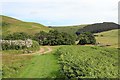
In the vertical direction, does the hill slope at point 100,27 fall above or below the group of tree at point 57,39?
above

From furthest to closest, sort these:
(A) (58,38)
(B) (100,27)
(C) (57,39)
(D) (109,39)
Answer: (B) (100,27)
(D) (109,39)
(A) (58,38)
(C) (57,39)

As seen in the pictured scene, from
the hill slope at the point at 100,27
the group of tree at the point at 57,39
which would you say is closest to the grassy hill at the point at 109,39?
the group of tree at the point at 57,39

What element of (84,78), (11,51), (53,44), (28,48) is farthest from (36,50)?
(84,78)

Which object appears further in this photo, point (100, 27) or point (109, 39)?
point (100, 27)

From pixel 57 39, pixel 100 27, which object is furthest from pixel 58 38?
pixel 100 27

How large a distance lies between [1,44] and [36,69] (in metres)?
21.6

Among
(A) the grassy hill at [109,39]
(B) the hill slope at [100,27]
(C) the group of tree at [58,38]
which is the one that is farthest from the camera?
(B) the hill slope at [100,27]

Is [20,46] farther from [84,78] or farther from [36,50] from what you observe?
[84,78]

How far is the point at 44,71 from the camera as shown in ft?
96.1

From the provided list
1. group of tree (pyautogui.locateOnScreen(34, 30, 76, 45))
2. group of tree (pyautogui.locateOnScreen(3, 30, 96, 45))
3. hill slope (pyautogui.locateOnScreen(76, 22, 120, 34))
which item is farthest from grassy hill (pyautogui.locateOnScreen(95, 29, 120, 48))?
hill slope (pyautogui.locateOnScreen(76, 22, 120, 34))

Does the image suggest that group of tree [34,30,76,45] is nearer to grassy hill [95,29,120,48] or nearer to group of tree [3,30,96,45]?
group of tree [3,30,96,45]

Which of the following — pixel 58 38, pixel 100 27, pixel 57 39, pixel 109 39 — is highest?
pixel 100 27

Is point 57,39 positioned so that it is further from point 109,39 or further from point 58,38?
point 109,39

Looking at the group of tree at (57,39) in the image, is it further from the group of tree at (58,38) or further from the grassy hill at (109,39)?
the grassy hill at (109,39)
